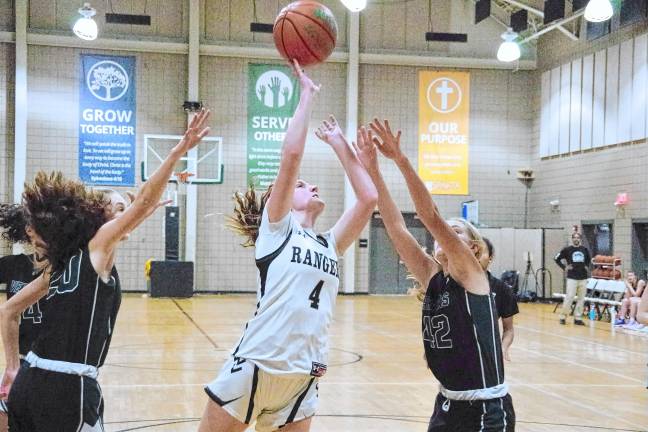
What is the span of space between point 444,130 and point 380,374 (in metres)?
13.8

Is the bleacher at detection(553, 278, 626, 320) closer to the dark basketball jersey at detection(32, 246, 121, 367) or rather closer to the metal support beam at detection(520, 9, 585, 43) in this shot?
the metal support beam at detection(520, 9, 585, 43)

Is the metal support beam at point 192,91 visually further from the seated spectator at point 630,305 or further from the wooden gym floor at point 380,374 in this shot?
the seated spectator at point 630,305

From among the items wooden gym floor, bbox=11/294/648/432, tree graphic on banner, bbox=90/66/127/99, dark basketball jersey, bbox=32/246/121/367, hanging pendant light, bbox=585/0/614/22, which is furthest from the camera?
tree graphic on banner, bbox=90/66/127/99

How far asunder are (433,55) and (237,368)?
1954cm

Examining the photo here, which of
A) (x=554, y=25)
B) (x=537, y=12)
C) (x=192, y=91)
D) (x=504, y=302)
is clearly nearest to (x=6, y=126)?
(x=192, y=91)

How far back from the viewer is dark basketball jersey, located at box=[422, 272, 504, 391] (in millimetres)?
3219

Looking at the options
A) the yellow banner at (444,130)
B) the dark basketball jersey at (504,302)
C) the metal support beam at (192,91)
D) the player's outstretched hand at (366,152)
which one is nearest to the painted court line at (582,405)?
the dark basketball jersey at (504,302)

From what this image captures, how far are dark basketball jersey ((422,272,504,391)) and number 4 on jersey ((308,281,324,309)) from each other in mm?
494

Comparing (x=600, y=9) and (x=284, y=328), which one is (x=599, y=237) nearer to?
(x=600, y=9)

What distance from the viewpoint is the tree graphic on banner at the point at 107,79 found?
801 inches

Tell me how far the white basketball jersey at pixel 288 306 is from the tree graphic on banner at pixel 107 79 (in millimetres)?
18167

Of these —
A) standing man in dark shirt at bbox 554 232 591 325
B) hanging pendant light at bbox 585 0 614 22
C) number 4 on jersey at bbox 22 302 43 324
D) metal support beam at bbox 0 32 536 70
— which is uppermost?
metal support beam at bbox 0 32 536 70

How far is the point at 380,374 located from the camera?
881cm

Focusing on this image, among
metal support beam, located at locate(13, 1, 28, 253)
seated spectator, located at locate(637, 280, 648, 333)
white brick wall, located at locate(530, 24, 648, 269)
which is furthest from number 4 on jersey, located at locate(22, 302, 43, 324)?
metal support beam, located at locate(13, 1, 28, 253)
